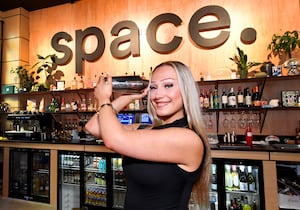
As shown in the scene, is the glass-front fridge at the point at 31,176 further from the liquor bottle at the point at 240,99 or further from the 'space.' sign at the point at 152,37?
the liquor bottle at the point at 240,99

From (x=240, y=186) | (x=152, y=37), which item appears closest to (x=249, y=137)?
(x=240, y=186)

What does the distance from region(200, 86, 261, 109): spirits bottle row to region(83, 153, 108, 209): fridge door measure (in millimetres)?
1729

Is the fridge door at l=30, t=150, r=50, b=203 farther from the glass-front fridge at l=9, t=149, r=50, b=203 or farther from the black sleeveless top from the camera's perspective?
the black sleeveless top

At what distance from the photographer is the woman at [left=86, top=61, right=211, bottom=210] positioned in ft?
2.72

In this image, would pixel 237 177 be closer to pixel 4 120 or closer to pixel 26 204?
pixel 26 204

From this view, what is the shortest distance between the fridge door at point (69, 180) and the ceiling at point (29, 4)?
10.2 ft

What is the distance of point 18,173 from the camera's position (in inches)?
148

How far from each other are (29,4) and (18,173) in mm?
3367

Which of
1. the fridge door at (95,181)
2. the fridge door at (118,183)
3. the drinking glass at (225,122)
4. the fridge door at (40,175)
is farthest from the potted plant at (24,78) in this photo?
the drinking glass at (225,122)

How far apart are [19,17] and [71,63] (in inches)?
62.7

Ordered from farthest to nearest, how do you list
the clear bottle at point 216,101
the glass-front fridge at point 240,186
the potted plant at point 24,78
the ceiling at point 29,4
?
the ceiling at point 29,4 → the potted plant at point 24,78 → the clear bottle at point 216,101 → the glass-front fridge at point 240,186

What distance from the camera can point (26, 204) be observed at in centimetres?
346

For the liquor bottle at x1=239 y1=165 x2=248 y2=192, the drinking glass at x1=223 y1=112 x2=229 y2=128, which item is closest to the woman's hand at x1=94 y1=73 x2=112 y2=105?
the liquor bottle at x1=239 y1=165 x2=248 y2=192

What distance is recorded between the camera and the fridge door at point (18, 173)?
3.62 m
